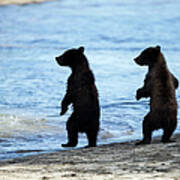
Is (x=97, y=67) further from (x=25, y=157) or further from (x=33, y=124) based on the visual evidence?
(x=25, y=157)

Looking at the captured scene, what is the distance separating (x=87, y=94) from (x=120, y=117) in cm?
278

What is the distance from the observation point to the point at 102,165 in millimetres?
6391

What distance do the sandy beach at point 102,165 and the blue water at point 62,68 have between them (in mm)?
1207

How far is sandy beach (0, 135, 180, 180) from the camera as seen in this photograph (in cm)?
589

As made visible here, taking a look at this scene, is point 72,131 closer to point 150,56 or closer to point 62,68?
point 150,56

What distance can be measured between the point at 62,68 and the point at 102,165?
31.0 feet

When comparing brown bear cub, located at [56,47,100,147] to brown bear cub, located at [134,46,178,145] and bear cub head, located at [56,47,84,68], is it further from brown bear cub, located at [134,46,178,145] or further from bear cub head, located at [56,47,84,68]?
brown bear cub, located at [134,46,178,145]

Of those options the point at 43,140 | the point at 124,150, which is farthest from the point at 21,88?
the point at 124,150

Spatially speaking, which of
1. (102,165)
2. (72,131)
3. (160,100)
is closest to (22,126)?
(72,131)

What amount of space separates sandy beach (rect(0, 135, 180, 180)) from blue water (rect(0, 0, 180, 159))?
121 centimetres

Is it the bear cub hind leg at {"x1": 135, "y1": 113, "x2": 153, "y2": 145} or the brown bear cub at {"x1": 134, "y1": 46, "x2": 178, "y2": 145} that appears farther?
the bear cub hind leg at {"x1": 135, "y1": 113, "x2": 153, "y2": 145}

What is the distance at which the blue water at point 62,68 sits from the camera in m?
9.80

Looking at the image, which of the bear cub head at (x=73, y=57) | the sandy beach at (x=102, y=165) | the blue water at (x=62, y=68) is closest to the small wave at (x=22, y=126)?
the blue water at (x=62, y=68)

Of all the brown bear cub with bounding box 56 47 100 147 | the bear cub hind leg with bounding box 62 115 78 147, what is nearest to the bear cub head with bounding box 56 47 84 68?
the brown bear cub with bounding box 56 47 100 147
